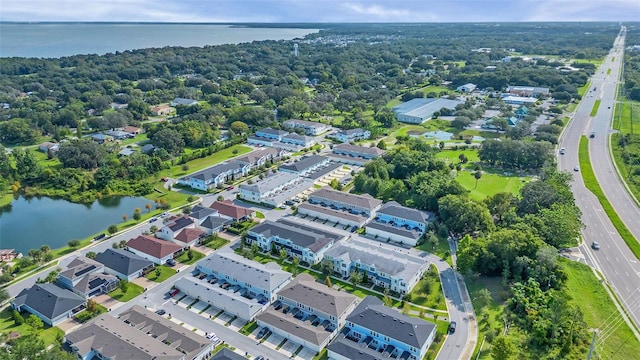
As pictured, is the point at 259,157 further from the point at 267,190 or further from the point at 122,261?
the point at 122,261

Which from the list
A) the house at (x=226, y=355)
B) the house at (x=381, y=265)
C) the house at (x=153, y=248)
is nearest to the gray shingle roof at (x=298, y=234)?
the house at (x=381, y=265)

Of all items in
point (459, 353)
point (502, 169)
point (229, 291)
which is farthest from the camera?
point (502, 169)

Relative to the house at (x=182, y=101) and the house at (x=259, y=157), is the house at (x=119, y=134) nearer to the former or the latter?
the house at (x=182, y=101)

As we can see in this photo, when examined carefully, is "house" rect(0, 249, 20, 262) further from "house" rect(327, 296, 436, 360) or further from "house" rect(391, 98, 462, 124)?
"house" rect(391, 98, 462, 124)

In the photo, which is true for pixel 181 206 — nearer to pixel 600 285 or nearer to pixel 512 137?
pixel 600 285

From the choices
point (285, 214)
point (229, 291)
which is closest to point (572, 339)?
point (229, 291)

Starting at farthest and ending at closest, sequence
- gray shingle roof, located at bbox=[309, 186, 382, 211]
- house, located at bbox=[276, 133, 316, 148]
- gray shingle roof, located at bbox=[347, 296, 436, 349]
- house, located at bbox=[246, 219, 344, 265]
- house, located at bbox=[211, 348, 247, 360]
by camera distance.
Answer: house, located at bbox=[276, 133, 316, 148]
gray shingle roof, located at bbox=[309, 186, 382, 211]
house, located at bbox=[246, 219, 344, 265]
gray shingle roof, located at bbox=[347, 296, 436, 349]
house, located at bbox=[211, 348, 247, 360]

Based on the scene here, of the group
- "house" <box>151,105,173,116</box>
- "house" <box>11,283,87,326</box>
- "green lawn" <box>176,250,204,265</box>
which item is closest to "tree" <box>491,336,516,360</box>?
"green lawn" <box>176,250,204,265</box>
